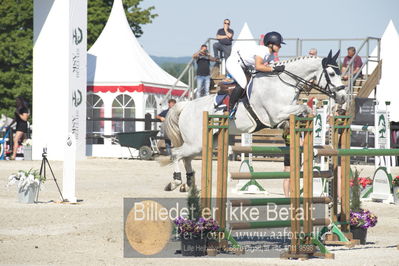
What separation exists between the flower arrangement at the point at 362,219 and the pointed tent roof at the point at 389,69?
15.0m

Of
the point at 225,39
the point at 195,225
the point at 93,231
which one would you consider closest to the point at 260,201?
the point at 195,225

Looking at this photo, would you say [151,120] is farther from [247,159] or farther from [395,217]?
[395,217]

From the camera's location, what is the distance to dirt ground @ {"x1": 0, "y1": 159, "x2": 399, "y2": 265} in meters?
7.34

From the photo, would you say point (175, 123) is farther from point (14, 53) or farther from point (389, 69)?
point (14, 53)

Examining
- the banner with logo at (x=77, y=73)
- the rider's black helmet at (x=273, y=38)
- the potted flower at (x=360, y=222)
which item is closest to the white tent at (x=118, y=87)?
the banner with logo at (x=77, y=73)

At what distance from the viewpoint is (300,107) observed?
10.1 m

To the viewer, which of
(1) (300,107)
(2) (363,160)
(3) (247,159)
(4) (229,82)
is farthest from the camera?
(2) (363,160)

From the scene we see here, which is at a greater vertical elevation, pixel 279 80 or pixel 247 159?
pixel 279 80

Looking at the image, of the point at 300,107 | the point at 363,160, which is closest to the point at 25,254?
the point at 300,107

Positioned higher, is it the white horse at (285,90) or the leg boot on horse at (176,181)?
the white horse at (285,90)

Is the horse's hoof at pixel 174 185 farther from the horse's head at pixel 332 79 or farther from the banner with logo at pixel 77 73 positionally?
the banner with logo at pixel 77 73

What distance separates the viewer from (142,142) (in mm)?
22984

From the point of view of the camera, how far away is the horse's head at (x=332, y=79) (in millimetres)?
10383

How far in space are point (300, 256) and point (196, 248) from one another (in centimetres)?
93
